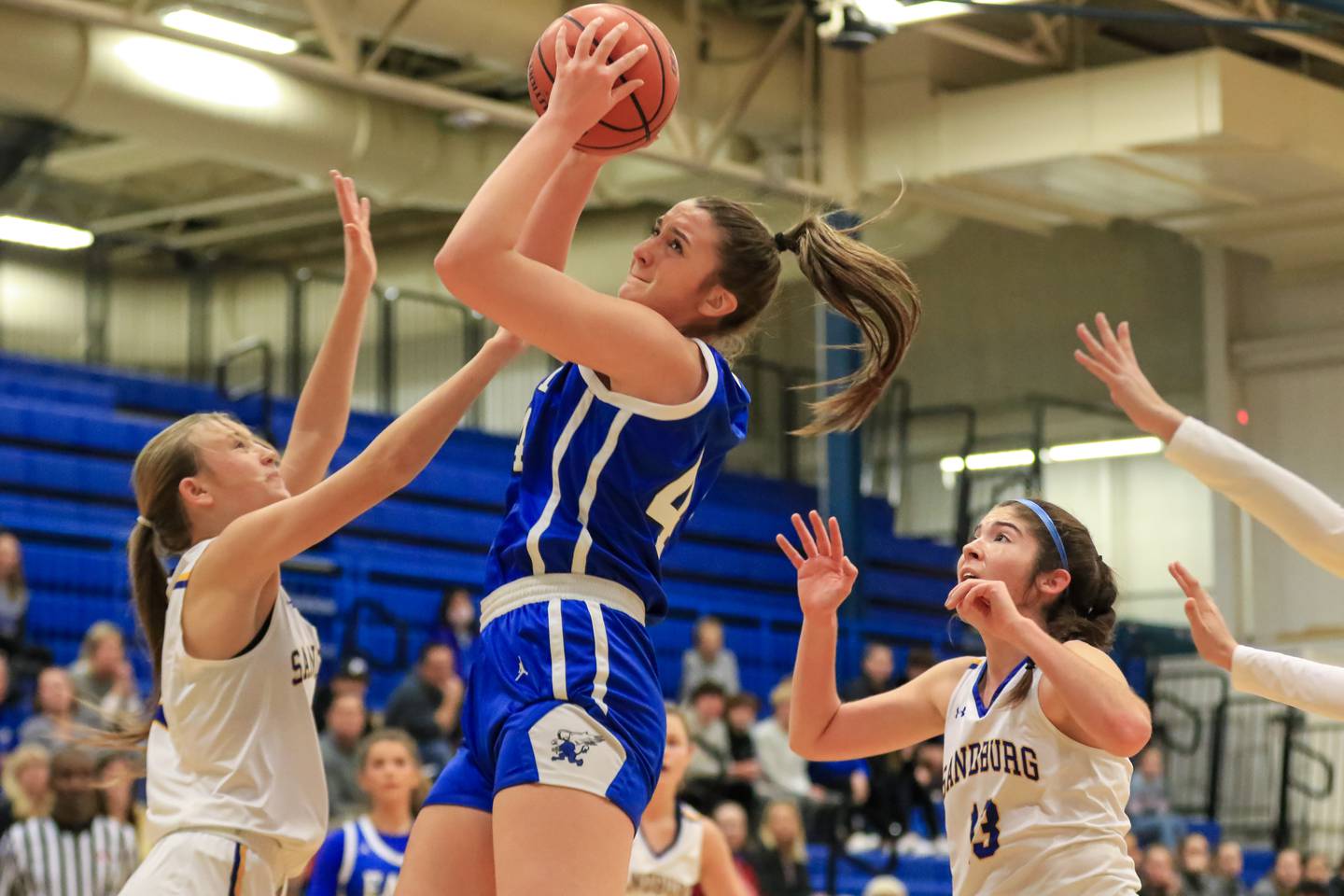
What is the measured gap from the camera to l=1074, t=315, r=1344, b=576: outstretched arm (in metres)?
3.75

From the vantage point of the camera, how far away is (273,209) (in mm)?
18250

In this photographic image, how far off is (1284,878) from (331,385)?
1054cm

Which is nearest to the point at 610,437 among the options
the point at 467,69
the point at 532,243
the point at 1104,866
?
the point at 532,243

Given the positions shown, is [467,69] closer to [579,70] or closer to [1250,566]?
[1250,566]

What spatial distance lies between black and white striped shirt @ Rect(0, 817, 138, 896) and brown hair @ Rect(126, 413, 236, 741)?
4036 millimetres

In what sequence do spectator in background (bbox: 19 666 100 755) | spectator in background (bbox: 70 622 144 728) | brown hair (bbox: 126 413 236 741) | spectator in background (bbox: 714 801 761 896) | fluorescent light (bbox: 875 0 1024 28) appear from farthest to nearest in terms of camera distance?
fluorescent light (bbox: 875 0 1024 28), spectator in background (bbox: 714 801 761 896), spectator in background (bbox: 70 622 144 728), spectator in background (bbox: 19 666 100 755), brown hair (bbox: 126 413 236 741)

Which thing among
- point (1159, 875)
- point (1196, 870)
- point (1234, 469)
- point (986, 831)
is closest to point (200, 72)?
point (1159, 875)

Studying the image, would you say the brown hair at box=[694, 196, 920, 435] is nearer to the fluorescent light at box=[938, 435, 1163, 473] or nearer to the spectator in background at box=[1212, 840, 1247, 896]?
the spectator in background at box=[1212, 840, 1247, 896]

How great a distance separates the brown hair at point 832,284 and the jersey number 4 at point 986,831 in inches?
29.7

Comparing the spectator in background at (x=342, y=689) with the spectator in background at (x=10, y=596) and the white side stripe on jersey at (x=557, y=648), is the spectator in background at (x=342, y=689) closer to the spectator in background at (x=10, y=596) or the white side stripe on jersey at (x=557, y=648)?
the spectator in background at (x=10, y=596)

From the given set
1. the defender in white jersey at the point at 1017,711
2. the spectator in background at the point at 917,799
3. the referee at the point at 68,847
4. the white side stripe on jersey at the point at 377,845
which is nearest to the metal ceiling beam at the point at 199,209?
the spectator in background at the point at 917,799

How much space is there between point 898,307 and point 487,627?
36.6 inches

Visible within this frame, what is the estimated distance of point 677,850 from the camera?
251 inches

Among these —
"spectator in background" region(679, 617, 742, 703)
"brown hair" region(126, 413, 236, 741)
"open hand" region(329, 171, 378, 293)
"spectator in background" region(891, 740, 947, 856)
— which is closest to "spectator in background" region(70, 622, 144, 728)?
"spectator in background" region(679, 617, 742, 703)
